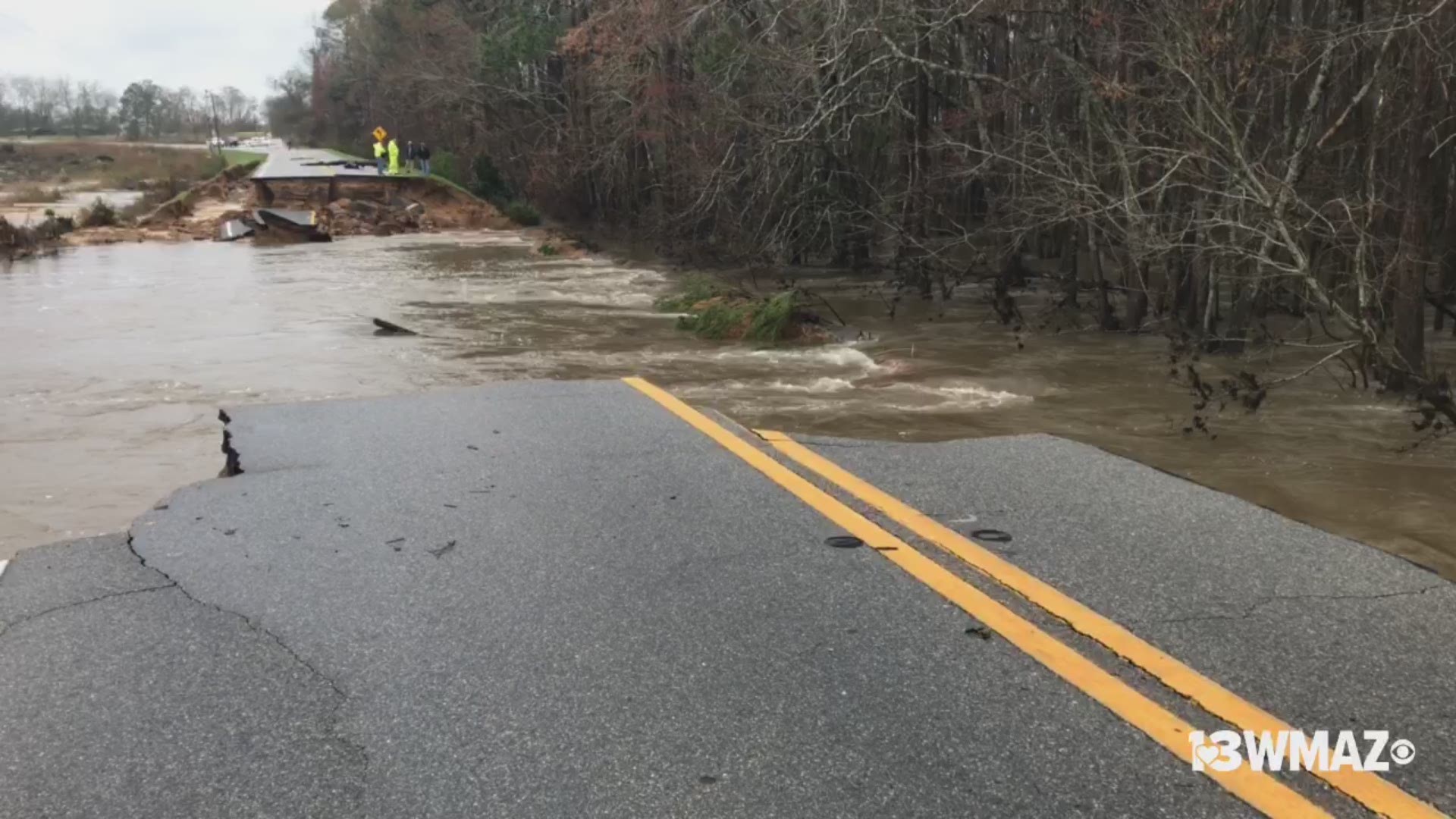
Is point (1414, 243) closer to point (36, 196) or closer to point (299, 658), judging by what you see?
point (299, 658)

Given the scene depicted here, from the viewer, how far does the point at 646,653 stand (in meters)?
3.92

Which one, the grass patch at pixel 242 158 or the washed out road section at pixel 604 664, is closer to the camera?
the washed out road section at pixel 604 664

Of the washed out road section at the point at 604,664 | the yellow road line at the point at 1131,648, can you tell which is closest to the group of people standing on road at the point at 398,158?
the washed out road section at the point at 604,664

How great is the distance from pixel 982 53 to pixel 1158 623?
17.2 metres

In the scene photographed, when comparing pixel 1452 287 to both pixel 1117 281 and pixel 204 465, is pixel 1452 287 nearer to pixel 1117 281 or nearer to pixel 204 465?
pixel 1117 281

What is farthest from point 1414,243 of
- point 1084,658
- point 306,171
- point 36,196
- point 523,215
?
point 36,196

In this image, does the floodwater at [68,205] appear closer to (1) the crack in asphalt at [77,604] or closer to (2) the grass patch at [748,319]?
(2) the grass patch at [748,319]

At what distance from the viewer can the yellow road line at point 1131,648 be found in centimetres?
291

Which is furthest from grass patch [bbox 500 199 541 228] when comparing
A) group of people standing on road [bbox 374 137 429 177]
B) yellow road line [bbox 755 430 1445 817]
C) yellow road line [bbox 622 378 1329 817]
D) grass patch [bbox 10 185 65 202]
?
yellow road line [bbox 755 430 1445 817]

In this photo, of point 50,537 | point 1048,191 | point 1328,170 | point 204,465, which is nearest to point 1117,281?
point 1048,191

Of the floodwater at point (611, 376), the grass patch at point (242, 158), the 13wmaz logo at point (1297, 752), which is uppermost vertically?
the grass patch at point (242, 158)

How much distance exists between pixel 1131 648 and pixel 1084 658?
0.63 feet

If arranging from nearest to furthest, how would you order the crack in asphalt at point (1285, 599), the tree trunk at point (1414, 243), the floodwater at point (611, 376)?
1. the crack in asphalt at point (1285, 599)
2. the floodwater at point (611, 376)
3. the tree trunk at point (1414, 243)

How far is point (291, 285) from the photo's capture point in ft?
75.9
